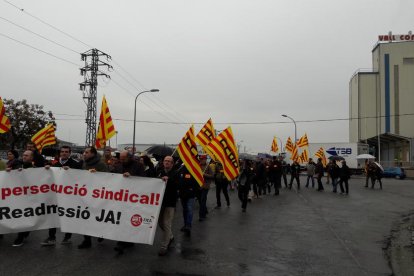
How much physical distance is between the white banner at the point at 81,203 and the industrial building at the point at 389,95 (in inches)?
2271

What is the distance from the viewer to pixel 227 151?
10.9 meters

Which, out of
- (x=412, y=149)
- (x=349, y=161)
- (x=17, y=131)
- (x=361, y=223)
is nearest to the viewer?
(x=361, y=223)

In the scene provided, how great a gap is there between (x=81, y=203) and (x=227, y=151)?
→ 177 inches

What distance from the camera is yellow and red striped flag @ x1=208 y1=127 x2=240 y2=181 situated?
35.4 feet

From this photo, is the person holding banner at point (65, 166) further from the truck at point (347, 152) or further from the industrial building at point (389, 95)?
the industrial building at point (389, 95)

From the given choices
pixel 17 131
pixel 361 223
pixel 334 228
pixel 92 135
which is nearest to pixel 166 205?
pixel 334 228

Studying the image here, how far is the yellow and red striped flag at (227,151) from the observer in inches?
425

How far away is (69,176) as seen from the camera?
7.43 meters

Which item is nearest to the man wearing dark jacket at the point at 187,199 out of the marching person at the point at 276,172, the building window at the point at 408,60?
the marching person at the point at 276,172

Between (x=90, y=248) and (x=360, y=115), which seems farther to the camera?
(x=360, y=115)

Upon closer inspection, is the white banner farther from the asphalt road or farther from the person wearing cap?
the person wearing cap

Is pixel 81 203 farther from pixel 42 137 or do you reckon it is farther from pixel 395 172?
pixel 395 172

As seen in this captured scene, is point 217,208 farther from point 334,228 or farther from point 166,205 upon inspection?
point 166,205

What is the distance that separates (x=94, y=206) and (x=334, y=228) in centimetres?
588
